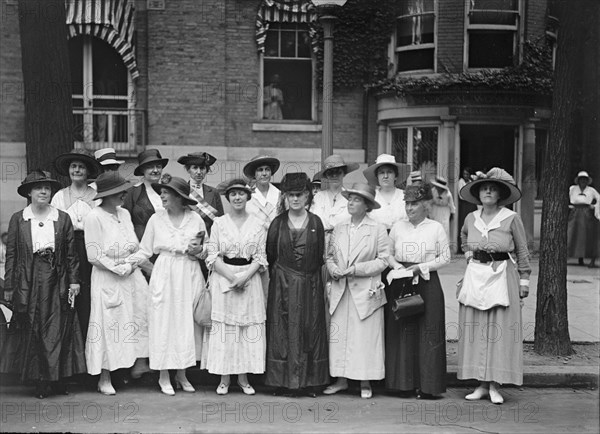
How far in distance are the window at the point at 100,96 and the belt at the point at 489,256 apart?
36.2 feet

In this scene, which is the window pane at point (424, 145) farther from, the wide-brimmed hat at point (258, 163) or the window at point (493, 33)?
the wide-brimmed hat at point (258, 163)

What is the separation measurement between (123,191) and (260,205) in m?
1.51

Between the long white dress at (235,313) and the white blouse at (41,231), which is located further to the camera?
the long white dress at (235,313)

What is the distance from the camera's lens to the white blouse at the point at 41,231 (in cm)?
705

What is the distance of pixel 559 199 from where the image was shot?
876cm

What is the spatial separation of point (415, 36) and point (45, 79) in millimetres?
10429

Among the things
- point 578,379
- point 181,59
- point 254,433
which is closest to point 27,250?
point 254,433

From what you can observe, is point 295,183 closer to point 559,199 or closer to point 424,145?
point 559,199

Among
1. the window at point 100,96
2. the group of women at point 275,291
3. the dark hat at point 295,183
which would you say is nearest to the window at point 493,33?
the window at point 100,96

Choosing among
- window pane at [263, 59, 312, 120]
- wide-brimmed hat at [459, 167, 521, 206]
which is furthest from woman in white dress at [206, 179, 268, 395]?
window pane at [263, 59, 312, 120]

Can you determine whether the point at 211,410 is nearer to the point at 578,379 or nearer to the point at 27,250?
the point at 27,250

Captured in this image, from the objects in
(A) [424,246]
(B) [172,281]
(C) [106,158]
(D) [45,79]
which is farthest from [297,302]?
(D) [45,79]

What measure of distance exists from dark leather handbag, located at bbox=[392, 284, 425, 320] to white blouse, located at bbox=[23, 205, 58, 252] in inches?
127

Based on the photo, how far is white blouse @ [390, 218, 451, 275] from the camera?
729 cm
